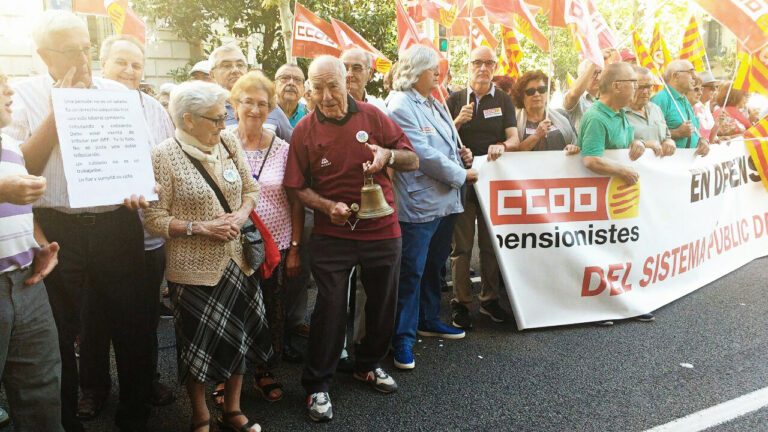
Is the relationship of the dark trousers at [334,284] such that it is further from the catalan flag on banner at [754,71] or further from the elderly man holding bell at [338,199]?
the catalan flag on banner at [754,71]

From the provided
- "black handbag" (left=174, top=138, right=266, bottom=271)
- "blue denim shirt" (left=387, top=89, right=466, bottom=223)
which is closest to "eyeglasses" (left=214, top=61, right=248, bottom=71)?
"blue denim shirt" (left=387, top=89, right=466, bottom=223)

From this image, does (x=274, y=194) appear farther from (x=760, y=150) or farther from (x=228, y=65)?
(x=760, y=150)

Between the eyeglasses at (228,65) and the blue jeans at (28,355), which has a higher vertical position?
the eyeglasses at (228,65)

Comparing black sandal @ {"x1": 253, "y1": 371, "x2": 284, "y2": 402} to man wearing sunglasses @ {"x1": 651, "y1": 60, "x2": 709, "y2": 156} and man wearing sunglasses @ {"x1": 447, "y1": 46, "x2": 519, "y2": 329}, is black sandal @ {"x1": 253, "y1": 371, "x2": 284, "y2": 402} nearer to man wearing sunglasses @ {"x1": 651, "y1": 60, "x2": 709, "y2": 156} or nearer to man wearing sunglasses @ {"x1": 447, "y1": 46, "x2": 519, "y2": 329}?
man wearing sunglasses @ {"x1": 447, "y1": 46, "x2": 519, "y2": 329}

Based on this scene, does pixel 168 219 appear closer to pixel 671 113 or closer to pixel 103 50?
pixel 103 50

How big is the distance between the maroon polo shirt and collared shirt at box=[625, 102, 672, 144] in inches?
101

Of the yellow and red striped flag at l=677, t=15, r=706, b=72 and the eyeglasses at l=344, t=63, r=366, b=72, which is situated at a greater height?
the yellow and red striped flag at l=677, t=15, r=706, b=72

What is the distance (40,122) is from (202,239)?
85 cm

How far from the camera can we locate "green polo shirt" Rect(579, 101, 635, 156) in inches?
177

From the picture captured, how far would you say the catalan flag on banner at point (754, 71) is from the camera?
578 cm

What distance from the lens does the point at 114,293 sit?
9.28 feet

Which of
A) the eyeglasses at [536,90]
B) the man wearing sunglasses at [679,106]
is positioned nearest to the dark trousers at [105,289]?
the eyeglasses at [536,90]

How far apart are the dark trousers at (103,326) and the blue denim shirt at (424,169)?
155 cm

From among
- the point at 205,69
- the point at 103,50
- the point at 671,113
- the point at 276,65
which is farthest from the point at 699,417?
the point at 276,65
